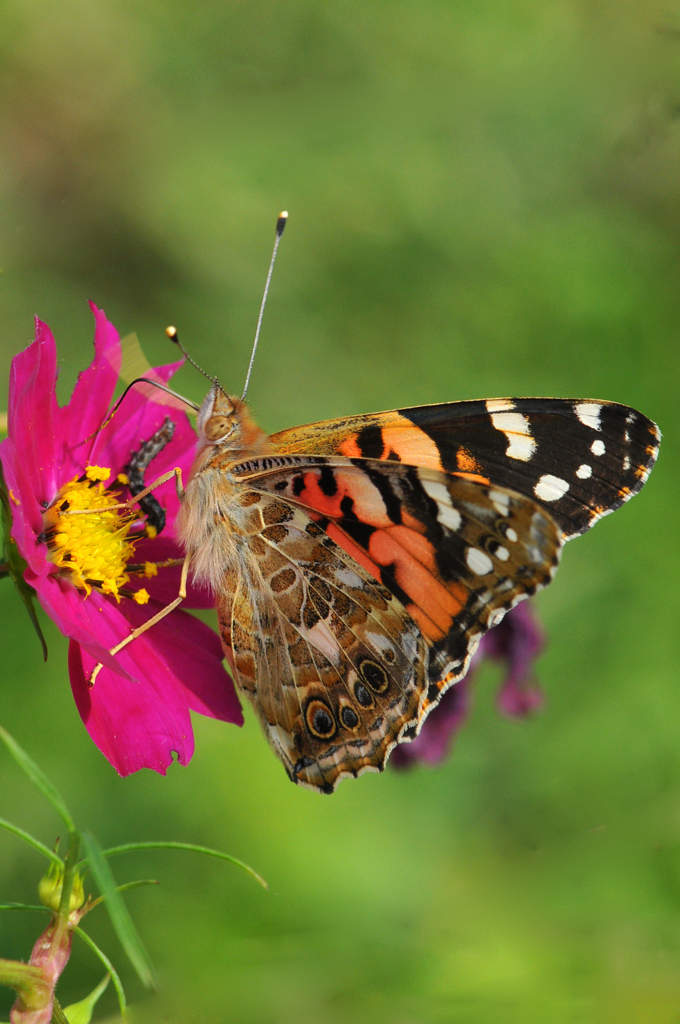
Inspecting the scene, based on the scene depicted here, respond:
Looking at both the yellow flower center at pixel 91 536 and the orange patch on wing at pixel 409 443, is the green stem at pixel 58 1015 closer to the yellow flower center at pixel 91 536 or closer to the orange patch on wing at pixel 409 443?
the yellow flower center at pixel 91 536

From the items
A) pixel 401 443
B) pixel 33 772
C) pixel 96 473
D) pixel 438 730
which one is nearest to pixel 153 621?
pixel 96 473

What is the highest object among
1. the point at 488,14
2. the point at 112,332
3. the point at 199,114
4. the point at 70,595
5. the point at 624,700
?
the point at 488,14

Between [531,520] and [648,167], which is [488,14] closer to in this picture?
[648,167]

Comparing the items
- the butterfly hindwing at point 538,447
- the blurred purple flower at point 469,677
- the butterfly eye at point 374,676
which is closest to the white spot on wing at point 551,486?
the butterfly hindwing at point 538,447

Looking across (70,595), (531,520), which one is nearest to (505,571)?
(531,520)

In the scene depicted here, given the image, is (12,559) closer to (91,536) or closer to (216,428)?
(91,536)

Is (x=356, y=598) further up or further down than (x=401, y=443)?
further down
